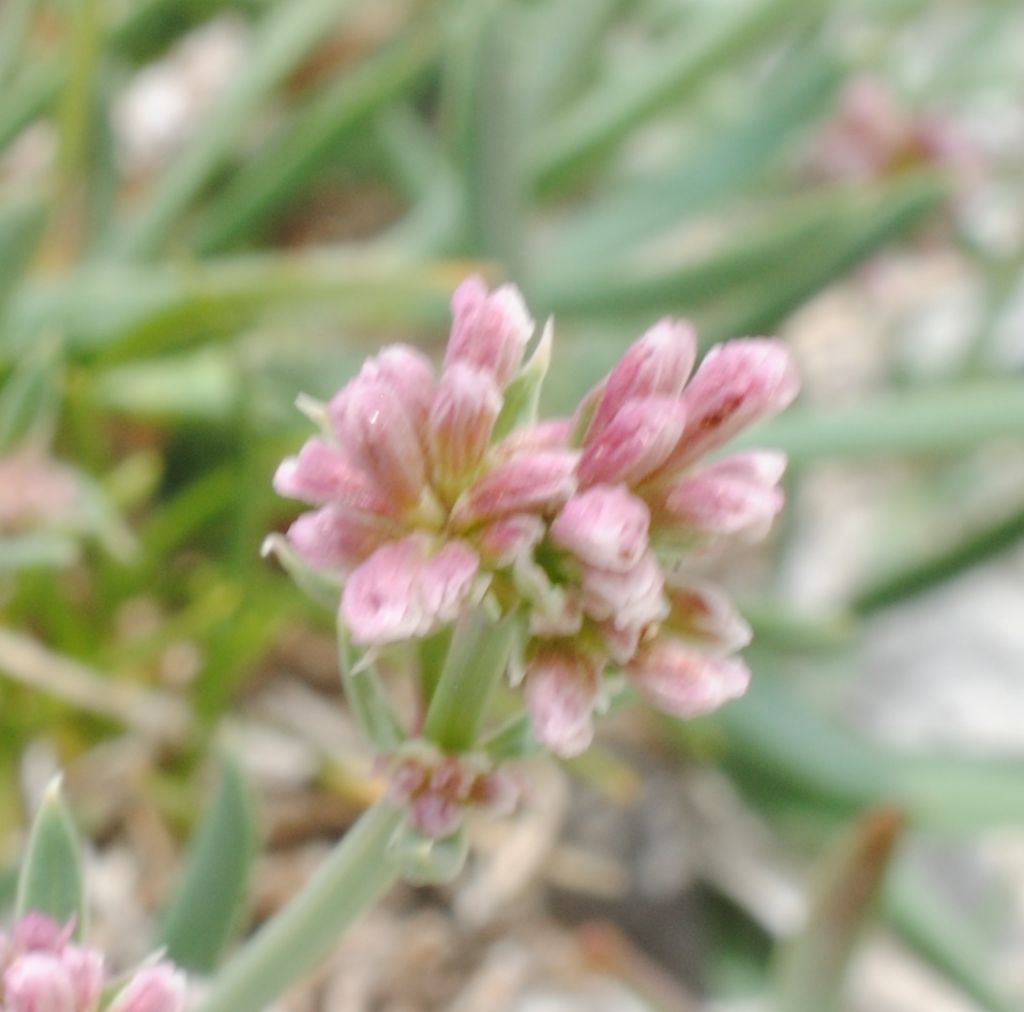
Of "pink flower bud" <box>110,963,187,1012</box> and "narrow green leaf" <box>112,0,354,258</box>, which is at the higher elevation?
"narrow green leaf" <box>112,0,354,258</box>

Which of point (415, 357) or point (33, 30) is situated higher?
point (33, 30)

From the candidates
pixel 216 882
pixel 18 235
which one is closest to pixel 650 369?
pixel 216 882

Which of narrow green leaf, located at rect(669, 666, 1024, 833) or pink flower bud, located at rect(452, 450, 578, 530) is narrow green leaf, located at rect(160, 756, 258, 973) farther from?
narrow green leaf, located at rect(669, 666, 1024, 833)

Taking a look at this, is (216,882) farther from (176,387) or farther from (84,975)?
(176,387)

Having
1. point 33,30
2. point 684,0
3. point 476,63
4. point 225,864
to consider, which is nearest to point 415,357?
point 225,864

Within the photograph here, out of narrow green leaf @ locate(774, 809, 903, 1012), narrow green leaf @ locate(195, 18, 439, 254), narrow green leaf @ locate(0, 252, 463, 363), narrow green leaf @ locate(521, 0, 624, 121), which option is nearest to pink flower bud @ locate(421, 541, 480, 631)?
narrow green leaf @ locate(774, 809, 903, 1012)

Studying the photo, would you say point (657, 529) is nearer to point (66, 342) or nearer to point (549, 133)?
point (66, 342)
